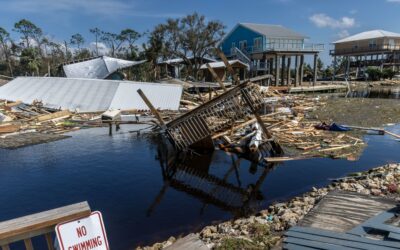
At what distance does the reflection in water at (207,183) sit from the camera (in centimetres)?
1063

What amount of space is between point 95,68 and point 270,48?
25992 mm

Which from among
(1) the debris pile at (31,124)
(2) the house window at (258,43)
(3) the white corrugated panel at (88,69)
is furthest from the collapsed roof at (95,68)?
(2) the house window at (258,43)

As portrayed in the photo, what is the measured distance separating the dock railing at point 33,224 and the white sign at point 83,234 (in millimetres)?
55

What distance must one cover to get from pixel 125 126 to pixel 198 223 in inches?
650

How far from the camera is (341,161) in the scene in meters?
14.5

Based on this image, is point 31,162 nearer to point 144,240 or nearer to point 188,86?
point 144,240

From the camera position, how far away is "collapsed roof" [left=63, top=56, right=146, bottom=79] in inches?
1607

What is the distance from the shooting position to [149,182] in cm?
1258

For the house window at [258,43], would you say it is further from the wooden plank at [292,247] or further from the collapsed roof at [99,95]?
the wooden plank at [292,247]

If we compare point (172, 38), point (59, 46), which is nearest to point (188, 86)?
point (172, 38)

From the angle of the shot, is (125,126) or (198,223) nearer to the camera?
(198,223)

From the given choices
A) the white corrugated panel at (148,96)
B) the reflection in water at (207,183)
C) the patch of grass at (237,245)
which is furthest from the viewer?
the white corrugated panel at (148,96)

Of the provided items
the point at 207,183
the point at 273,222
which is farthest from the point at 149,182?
the point at 273,222

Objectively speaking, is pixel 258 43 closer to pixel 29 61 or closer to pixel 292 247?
pixel 29 61
